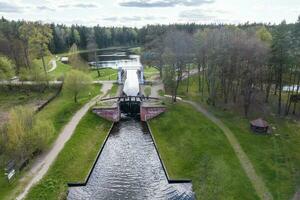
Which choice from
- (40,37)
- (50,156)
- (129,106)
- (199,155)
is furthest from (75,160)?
(40,37)

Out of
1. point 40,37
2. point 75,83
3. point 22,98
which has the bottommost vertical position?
point 22,98

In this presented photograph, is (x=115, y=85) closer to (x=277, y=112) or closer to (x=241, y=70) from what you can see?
(x=241, y=70)

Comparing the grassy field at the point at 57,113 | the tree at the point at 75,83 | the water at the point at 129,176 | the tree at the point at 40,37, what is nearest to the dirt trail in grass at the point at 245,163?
the water at the point at 129,176

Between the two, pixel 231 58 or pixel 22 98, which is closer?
pixel 231 58

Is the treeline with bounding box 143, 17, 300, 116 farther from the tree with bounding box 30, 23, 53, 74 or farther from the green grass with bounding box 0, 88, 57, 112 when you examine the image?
the tree with bounding box 30, 23, 53, 74

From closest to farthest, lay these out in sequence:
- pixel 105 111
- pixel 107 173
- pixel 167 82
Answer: pixel 107 173, pixel 105 111, pixel 167 82

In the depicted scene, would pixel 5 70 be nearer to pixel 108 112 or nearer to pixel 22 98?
pixel 22 98

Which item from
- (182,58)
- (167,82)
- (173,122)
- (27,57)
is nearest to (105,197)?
(173,122)
